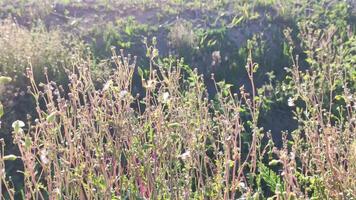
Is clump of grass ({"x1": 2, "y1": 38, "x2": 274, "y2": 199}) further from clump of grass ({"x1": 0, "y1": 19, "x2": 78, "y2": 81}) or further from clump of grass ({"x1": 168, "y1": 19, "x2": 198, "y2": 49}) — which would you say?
clump of grass ({"x1": 168, "y1": 19, "x2": 198, "y2": 49})

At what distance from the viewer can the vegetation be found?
2725 mm

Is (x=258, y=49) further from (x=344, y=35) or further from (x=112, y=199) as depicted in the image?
(x=112, y=199)

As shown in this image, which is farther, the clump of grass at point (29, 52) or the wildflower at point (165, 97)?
the clump of grass at point (29, 52)

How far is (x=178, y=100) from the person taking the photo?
10.1 ft

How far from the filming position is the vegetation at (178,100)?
272 cm

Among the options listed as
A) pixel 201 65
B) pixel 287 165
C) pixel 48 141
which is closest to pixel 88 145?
pixel 48 141

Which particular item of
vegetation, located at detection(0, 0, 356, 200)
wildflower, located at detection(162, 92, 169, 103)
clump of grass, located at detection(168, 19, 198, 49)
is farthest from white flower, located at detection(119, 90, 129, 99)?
clump of grass, located at detection(168, 19, 198, 49)

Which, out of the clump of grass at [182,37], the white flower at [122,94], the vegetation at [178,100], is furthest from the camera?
the clump of grass at [182,37]

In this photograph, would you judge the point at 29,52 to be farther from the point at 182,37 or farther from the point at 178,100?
the point at 178,100

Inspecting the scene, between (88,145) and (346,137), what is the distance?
1.18m

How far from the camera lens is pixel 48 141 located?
2.57 meters

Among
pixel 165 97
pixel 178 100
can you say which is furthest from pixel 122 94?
pixel 178 100

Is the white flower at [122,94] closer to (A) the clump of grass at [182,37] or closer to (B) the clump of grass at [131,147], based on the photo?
(B) the clump of grass at [131,147]

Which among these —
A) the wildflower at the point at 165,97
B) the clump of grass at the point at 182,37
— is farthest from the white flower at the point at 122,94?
the clump of grass at the point at 182,37
